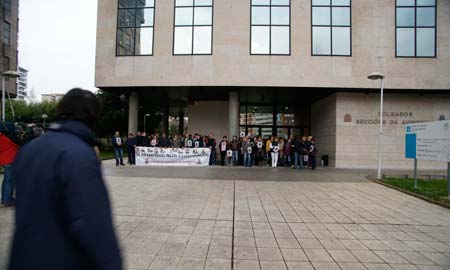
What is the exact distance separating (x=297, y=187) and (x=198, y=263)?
24.6 ft

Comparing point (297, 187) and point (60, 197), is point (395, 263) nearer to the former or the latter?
point (60, 197)

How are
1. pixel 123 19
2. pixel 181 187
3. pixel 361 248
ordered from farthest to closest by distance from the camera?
pixel 123 19 → pixel 181 187 → pixel 361 248

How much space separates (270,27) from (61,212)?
20.8 metres

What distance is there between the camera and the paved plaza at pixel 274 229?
14.4 feet

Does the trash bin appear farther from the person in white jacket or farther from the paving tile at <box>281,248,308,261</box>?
the paving tile at <box>281,248,308,261</box>

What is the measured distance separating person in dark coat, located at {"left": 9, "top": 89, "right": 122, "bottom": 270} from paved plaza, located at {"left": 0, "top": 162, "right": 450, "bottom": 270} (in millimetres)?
2673

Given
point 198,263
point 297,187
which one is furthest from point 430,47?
point 198,263

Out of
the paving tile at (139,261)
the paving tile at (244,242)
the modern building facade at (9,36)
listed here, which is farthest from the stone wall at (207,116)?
the paving tile at (139,261)

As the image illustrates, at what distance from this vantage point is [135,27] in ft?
70.4

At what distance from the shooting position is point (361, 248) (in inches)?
194

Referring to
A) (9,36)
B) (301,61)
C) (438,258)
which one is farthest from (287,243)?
(9,36)

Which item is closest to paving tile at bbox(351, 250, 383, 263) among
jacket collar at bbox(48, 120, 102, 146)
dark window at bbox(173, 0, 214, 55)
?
jacket collar at bbox(48, 120, 102, 146)

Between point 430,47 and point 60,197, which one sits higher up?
point 430,47

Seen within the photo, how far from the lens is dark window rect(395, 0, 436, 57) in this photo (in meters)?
20.2
